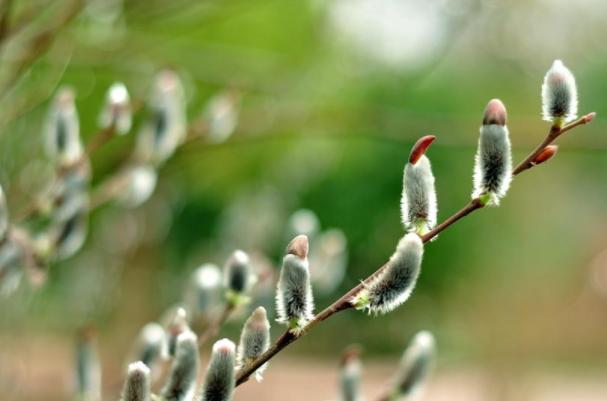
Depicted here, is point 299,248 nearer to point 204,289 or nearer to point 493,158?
point 493,158

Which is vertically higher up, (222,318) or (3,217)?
(3,217)

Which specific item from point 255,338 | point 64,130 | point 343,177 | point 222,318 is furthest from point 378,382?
point 255,338

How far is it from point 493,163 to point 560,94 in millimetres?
85

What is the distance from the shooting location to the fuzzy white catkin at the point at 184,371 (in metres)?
0.68

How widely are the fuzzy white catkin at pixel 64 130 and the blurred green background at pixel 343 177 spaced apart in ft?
0.37

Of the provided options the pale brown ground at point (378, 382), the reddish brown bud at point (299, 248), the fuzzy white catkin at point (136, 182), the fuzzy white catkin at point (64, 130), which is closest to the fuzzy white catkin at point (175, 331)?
the reddish brown bud at point (299, 248)

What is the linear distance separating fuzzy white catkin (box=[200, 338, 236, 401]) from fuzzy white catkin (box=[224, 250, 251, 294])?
0.66ft

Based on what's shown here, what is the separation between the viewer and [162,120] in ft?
3.84

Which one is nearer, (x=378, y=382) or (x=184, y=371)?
(x=184, y=371)

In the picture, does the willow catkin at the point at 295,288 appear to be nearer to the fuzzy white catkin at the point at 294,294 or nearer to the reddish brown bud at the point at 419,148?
the fuzzy white catkin at the point at 294,294

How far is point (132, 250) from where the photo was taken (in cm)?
274

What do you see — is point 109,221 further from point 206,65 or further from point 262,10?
point 262,10

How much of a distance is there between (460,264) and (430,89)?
2434mm

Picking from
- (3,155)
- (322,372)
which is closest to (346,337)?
(322,372)
